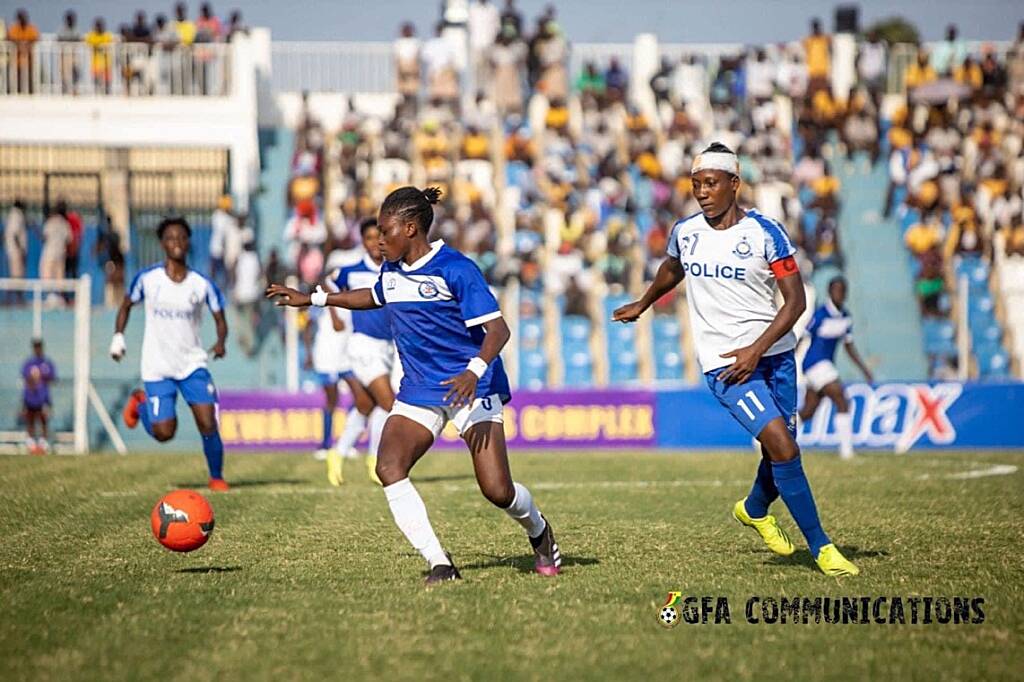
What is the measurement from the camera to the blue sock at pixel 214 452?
15289 mm

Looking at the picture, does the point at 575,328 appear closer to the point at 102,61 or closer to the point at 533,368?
the point at 533,368

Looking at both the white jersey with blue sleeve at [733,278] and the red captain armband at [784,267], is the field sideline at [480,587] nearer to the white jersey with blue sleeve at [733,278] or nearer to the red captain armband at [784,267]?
the white jersey with blue sleeve at [733,278]

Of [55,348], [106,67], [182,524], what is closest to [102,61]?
[106,67]

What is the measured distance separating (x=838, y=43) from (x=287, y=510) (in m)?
27.0

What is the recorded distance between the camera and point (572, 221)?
102ft

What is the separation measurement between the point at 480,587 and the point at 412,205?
7.60 feet

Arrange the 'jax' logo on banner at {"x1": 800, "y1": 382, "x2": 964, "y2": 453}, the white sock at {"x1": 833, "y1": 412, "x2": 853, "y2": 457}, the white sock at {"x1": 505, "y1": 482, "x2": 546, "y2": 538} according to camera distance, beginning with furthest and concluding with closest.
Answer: the 'jax' logo on banner at {"x1": 800, "y1": 382, "x2": 964, "y2": 453}, the white sock at {"x1": 833, "y1": 412, "x2": 853, "y2": 457}, the white sock at {"x1": 505, "y1": 482, "x2": 546, "y2": 538}

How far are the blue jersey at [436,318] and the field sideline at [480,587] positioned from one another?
3.89ft

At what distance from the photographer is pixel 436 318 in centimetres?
901

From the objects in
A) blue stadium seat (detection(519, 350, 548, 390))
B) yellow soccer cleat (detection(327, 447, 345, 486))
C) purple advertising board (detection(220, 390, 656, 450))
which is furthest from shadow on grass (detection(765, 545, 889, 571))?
blue stadium seat (detection(519, 350, 548, 390))

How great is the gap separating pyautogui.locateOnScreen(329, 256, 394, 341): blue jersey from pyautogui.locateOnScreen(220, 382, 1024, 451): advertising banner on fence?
885cm

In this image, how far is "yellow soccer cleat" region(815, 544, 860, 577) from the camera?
351 inches

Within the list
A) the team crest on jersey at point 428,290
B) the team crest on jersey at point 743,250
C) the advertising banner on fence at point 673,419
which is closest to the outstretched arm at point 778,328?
the team crest on jersey at point 743,250

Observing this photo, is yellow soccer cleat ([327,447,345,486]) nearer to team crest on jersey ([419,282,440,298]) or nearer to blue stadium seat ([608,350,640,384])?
team crest on jersey ([419,282,440,298])
